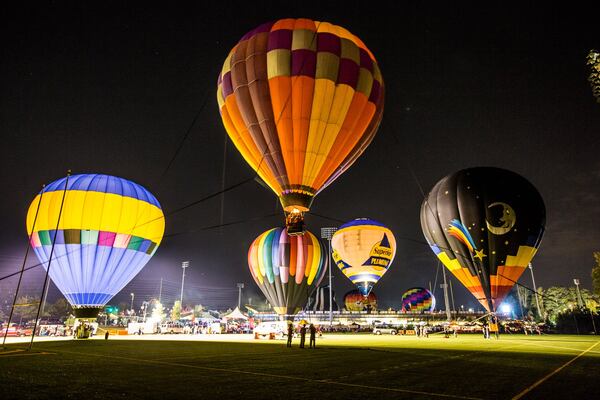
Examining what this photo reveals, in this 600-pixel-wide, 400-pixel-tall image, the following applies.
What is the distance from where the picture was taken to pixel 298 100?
1798 cm

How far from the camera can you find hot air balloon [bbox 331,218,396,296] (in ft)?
126

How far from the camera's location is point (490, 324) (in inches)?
953

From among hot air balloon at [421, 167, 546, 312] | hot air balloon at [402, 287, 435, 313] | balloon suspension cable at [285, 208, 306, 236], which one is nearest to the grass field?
balloon suspension cable at [285, 208, 306, 236]

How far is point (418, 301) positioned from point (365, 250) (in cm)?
3756

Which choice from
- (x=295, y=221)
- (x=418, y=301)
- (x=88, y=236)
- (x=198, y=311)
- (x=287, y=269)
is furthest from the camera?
(x=198, y=311)

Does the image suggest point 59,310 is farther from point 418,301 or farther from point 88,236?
point 88,236

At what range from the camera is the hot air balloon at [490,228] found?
953 inches

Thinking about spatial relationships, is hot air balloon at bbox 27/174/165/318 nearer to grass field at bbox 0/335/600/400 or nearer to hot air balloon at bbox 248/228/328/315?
hot air balloon at bbox 248/228/328/315

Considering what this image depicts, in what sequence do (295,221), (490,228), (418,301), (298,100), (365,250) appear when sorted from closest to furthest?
(298,100) < (295,221) < (490,228) < (365,250) < (418,301)

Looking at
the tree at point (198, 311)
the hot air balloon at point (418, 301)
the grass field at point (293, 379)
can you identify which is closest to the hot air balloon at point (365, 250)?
the grass field at point (293, 379)

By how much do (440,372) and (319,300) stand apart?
89.1m

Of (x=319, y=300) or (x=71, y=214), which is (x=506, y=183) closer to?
(x=71, y=214)

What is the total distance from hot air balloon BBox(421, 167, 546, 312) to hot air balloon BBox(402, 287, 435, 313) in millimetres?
46360

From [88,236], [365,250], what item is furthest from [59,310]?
[88,236]
